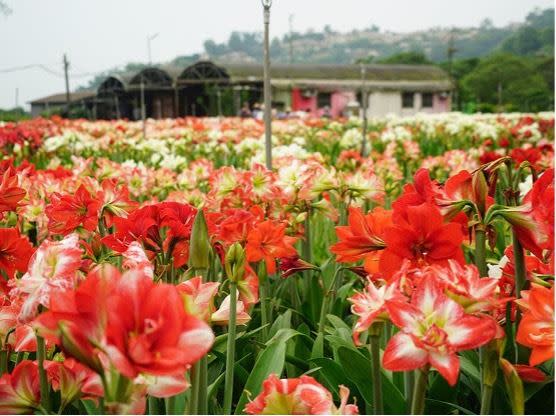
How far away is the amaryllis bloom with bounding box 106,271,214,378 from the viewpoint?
2.55ft

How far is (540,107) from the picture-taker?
145 ft

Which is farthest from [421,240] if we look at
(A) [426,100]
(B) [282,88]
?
(A) [426,100]

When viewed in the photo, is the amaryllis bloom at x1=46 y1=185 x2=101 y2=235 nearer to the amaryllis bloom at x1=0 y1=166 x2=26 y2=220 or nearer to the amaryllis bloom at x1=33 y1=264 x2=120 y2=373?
the amaryllis bloom at x1=0 y1=166 x2=26 y2=220

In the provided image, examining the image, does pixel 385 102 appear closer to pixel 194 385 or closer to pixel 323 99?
pixel 323 99

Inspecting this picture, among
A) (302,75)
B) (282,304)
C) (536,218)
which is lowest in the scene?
(282,304)

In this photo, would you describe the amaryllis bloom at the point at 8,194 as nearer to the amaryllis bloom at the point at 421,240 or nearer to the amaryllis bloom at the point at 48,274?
the amaryllis bloom at the point at 48,274

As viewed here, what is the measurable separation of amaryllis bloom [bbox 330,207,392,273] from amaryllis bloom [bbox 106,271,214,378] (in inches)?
23.2

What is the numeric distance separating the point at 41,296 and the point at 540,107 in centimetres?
4649

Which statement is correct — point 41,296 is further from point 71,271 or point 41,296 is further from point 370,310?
point 370,310

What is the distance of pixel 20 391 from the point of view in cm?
119

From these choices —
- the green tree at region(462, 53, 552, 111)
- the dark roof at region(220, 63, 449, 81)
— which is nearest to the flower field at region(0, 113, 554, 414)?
the dark roof at region(220, 63, 449, 81)

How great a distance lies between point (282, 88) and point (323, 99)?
3.91 meters

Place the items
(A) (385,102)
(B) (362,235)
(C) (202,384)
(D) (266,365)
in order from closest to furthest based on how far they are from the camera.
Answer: (C) (202,384) → (B) (362,235) → (D) (266,365) → (A) (385,102)

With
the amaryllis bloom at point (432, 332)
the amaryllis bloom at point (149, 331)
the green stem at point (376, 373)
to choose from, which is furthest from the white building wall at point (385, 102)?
the amaryllis bloom at point (149, 331)
